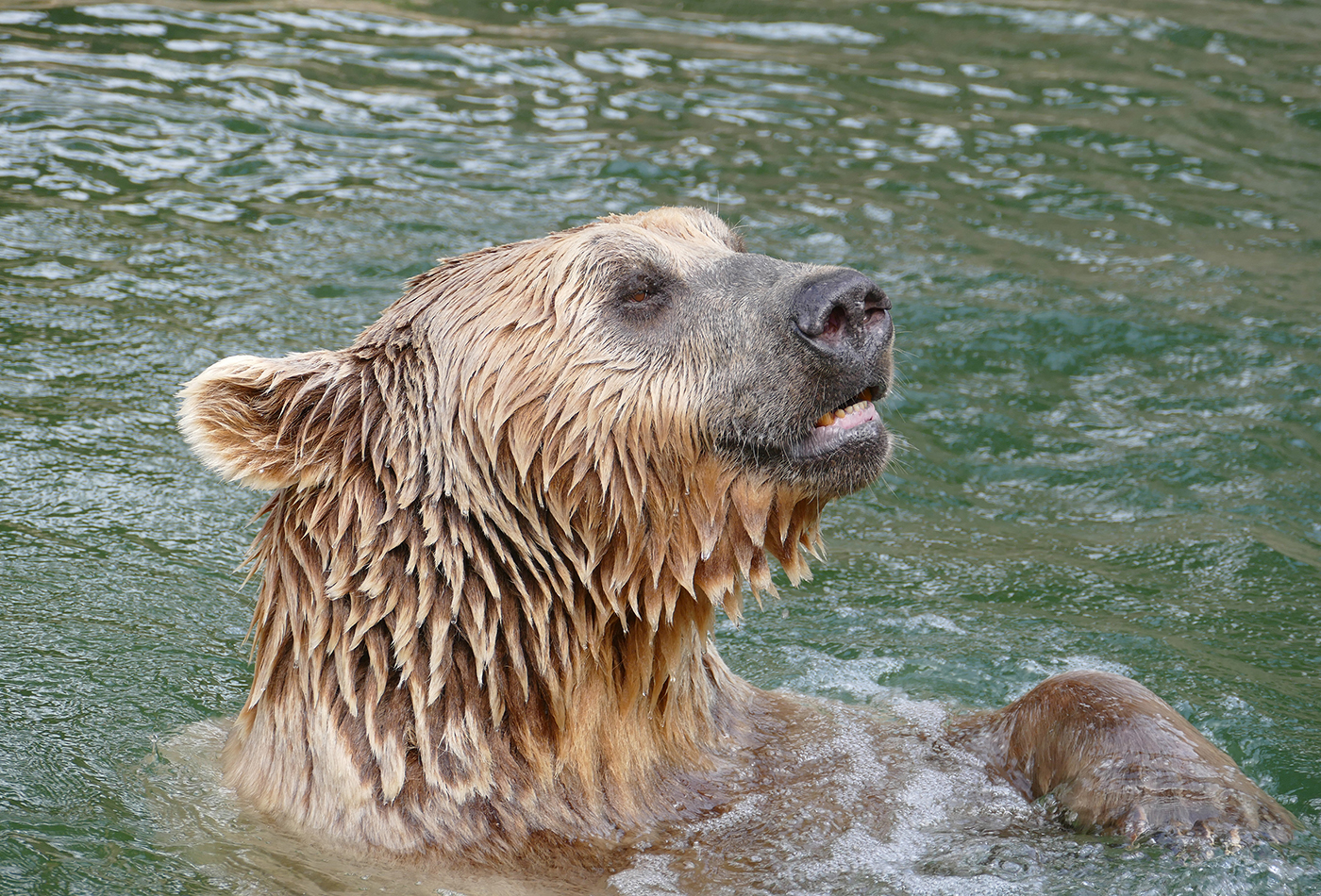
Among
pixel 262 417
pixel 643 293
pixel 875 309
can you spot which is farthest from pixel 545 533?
pixel 875 309

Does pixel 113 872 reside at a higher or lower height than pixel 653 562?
lower

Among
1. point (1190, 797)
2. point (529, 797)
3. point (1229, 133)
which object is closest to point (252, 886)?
point (529, 797)

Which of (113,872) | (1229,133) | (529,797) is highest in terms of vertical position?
(1229,133)

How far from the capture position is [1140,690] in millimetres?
4562

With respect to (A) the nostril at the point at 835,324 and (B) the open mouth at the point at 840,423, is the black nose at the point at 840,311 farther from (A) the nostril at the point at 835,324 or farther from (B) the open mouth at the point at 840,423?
(B) the open mouth at the point at 840,423

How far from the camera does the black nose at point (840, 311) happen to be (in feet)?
13.3

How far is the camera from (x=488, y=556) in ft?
13.7

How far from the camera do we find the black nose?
406 cm

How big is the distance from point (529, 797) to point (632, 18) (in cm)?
1151

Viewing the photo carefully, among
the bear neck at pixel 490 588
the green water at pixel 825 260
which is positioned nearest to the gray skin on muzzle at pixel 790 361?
the bear neck at pixel 490 588

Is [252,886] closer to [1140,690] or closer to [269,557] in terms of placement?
[269,557]

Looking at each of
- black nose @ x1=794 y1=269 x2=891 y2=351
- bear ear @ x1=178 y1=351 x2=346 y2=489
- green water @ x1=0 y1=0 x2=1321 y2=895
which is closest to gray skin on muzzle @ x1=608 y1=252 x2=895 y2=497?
black nose @ x1=794 y1=269 x2=891 y2=351

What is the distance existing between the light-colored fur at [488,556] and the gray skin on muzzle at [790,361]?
0.22 ft

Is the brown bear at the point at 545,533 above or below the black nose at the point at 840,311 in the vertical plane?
below
